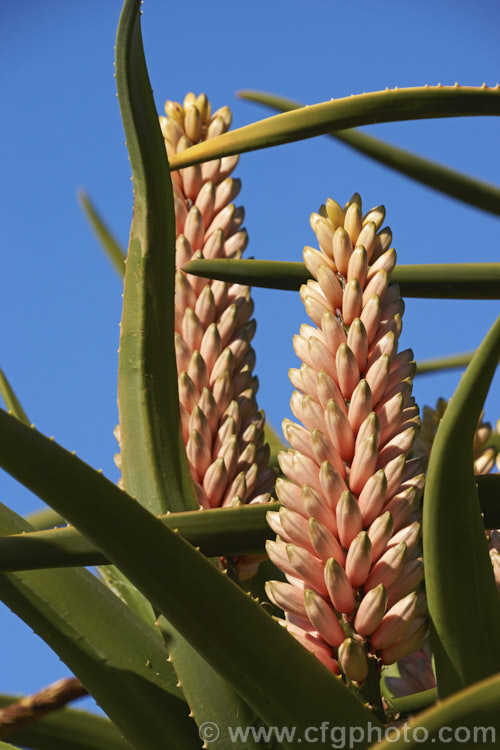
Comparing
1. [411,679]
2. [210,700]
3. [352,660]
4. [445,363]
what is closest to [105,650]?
[210,700]

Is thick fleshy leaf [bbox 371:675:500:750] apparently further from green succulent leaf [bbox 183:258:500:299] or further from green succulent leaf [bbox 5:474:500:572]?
green succulent leaf [bbox 183:258:500:299]

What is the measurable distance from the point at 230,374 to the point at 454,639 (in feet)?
1.76

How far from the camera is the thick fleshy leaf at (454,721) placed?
1.64 feet

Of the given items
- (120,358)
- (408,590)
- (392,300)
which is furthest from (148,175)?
(408,590)

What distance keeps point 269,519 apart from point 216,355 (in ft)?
1.25

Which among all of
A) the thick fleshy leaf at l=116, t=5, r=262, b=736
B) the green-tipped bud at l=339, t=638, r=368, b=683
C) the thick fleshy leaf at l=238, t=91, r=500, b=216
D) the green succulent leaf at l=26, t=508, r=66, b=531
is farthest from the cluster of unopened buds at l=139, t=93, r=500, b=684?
the green succulent leaf at l=26, t=508, r=66, b=531

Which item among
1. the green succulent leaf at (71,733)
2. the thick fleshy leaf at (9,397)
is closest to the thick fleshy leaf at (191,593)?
the green succulent leaf at (71,733)

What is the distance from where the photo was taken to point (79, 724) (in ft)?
3.15

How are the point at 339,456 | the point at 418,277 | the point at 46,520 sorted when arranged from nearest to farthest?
the point at 339,456 → the point at 418,277 → the point at 46,520

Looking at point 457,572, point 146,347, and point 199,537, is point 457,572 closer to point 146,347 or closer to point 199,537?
point 199,537

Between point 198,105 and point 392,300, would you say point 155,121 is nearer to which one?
point 392,300

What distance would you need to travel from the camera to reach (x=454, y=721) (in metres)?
0.51

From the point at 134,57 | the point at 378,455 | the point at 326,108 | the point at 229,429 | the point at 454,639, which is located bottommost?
the point at 454,639

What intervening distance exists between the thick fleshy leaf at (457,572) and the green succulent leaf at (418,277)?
446 mm
